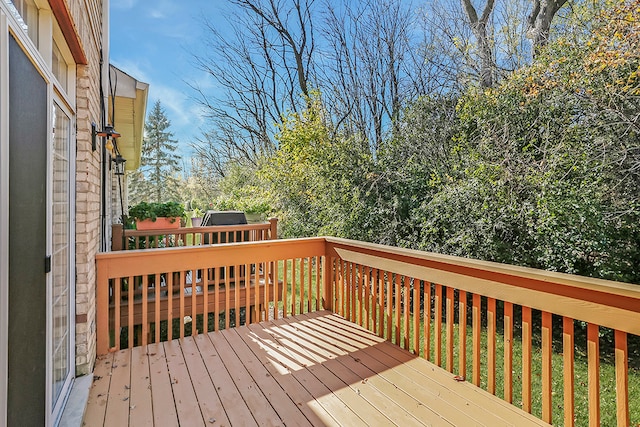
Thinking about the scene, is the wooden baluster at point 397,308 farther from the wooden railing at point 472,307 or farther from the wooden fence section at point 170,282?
the wooden fence section at point 170,282

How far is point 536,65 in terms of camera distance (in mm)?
4359

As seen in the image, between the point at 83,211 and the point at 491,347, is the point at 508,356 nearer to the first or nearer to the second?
the point at 491,347

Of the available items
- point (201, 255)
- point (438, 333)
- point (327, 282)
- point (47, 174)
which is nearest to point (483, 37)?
point (327, 282)

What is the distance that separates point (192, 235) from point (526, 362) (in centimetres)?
374

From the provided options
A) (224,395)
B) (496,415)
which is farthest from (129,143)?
(496,415)

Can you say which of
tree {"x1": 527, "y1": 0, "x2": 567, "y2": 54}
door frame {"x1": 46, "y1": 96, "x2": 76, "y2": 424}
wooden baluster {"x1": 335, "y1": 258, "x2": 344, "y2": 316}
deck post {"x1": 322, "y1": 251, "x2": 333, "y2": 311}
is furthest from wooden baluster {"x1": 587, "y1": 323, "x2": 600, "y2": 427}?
Answer: tree {"x1": 527, "y1": 0, "x2": 567, "y2": 54}

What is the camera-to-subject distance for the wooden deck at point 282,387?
2074 millimetres

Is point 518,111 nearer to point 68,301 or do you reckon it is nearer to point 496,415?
point 496,415

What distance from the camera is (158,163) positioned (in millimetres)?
25000

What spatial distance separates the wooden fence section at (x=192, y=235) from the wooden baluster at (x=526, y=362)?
3.33 meters

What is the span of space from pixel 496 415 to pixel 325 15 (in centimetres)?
888

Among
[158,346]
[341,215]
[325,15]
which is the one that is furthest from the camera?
[325,15]

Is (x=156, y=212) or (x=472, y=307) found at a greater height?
(x=156, y=212)

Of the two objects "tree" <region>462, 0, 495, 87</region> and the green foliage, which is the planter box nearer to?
the green foliage
